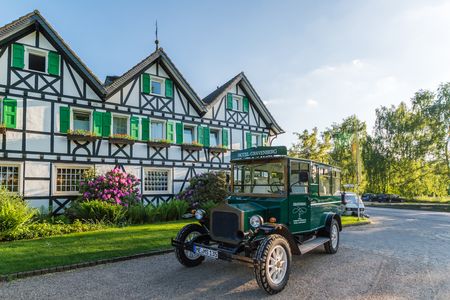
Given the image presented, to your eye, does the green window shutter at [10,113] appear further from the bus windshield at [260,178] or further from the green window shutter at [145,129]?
the bus windshield at [260,178]

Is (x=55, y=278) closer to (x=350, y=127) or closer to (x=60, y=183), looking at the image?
(x=60, y=183)

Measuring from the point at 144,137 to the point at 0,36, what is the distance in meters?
7.16

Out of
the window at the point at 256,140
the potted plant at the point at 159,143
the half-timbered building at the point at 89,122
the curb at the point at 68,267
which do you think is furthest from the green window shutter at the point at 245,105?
the curb at the point at 68,267

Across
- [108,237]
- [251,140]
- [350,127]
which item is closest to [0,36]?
[108,237]

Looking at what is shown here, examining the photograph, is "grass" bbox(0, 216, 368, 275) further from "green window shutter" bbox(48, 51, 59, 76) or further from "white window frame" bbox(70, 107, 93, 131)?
"green window shutter" bbox(48, 51, 59, 76)

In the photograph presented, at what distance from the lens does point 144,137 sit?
15789 millimetres

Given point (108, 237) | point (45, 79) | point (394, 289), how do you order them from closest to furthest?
point (394, 289) < point (108, 237) < point (45, 79)

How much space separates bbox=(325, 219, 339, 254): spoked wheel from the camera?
741cm

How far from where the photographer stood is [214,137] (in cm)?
1916

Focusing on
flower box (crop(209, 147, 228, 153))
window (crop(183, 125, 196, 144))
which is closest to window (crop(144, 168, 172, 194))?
window (crop(183, 125, 196, 144))

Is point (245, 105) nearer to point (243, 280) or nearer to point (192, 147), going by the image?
point (192, 147)

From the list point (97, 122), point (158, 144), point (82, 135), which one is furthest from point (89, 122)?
point (158, 144)

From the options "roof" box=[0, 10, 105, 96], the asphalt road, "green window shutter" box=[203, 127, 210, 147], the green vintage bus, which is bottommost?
the asphalt road

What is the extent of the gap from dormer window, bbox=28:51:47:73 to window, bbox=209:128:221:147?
9.44 metres
